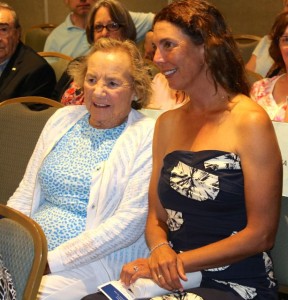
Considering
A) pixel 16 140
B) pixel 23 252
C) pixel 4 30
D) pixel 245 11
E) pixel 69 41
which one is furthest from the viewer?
pixel 245 11

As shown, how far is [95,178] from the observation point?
83.7 inches

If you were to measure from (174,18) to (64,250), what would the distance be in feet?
2.88

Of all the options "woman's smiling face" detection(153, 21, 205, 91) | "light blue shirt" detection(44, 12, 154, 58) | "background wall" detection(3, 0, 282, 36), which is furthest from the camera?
"background wall" detection(3, 0, 282, 36)

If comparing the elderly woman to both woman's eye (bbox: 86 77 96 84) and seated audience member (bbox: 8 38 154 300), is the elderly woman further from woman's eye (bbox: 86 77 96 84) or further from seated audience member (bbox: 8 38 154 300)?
woman's eye (bbox: 86 77 96 84)

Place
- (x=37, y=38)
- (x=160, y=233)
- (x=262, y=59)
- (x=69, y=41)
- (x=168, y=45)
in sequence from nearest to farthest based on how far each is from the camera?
(x=168, y=45), (x=160, y=233), (x=262, y=59), (x=69, y=41), (x=37, y=38)

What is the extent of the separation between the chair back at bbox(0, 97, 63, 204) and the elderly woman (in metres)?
0.88

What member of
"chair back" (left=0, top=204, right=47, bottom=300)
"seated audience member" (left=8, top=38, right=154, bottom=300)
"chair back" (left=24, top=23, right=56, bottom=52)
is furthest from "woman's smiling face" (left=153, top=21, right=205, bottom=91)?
"chair back" (left=24, top=23, right=56, bottom=52)

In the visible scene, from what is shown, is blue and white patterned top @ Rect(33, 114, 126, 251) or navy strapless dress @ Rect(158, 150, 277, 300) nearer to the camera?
navy strapless dress @ Rect(158, 150, 277, 300)

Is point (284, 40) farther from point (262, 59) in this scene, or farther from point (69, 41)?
point (69, 41)

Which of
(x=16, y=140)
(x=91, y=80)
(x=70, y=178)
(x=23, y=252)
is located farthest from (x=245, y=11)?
(x=23, y=252)

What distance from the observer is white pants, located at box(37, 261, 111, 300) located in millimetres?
1991

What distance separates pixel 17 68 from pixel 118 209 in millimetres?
1888

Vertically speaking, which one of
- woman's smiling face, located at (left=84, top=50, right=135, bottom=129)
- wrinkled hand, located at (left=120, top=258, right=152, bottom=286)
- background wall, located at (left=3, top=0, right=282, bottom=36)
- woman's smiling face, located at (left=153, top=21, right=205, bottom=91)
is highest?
woman's smiling face, located at (left=153, top=21, right=205, bottom=91)

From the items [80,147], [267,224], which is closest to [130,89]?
[80,147]
